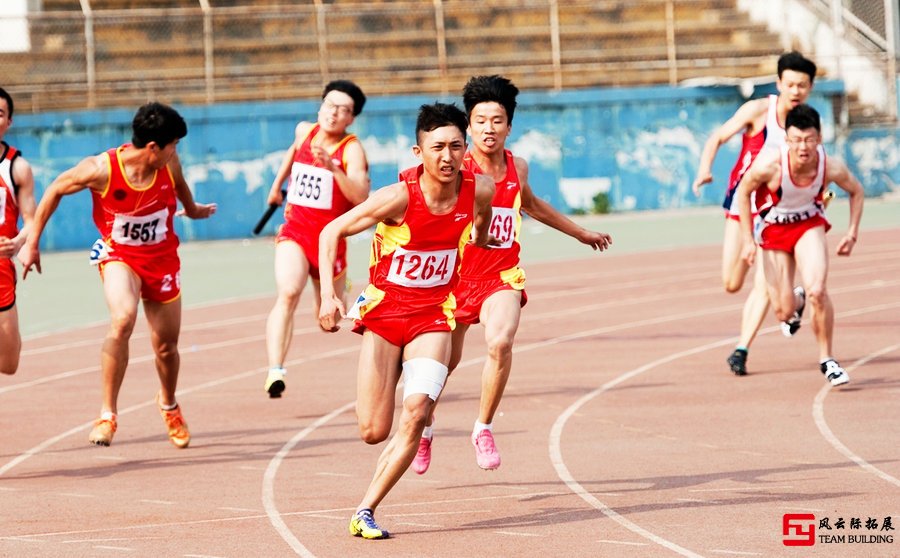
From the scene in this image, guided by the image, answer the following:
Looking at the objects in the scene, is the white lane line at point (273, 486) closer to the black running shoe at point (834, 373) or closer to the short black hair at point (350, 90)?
the short black hair at point (350, 90)

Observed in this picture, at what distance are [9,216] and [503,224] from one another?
9.15 feet

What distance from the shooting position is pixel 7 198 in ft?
28.4

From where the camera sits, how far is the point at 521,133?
26.8 m

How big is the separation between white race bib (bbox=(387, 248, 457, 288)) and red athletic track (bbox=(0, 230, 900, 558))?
107 cm

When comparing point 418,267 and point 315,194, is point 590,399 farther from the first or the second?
point 418,267

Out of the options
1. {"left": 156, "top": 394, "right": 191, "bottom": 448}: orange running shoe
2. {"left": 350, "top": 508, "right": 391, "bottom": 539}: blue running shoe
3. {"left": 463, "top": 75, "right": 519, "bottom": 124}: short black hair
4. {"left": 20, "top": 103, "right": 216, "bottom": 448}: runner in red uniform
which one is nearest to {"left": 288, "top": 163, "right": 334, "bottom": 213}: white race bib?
{"left": 20, "top": 103, "right": 216, "bottom": 448}: runner in red uniform

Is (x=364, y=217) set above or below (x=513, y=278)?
above

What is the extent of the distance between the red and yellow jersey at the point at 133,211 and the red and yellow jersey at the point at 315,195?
5.62 ft

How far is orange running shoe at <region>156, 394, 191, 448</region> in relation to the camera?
902cm

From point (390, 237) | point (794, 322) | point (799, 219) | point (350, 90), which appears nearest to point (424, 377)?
point (390, 237)

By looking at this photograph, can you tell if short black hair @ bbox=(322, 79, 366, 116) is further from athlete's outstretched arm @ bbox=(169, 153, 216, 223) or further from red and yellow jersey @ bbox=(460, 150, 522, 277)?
red and yellow jersey @ bbox=(460, 150, 522, 277)

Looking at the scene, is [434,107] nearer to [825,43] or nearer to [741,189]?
[741,189]

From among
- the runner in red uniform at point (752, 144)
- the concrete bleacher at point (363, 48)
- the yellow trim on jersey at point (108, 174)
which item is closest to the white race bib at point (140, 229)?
the yellow trim on jersey at point (108, 174)

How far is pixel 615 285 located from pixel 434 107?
11.3 metres
